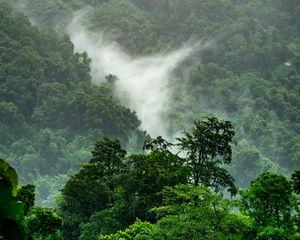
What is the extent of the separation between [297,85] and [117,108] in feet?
172

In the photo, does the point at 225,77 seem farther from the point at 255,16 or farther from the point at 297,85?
the point at 255,16

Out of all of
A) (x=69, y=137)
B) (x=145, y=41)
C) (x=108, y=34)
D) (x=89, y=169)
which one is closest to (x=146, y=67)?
(x=145, y=41)

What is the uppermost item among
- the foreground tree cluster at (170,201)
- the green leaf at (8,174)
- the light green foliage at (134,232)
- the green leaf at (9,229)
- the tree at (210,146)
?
the tree at (210,146)

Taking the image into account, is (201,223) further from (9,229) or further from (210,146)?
(9,229)

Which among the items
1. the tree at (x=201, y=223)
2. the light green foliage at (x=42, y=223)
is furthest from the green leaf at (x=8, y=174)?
the tree at (x=201, y=223)

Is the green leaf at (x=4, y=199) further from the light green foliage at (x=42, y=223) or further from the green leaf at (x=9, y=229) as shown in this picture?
the light green foliage at (x=42, y=223)

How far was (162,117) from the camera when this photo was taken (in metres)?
80.1

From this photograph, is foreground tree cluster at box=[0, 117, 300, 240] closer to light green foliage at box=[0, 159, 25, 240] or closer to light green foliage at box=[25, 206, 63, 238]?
light green foliage at box=[25, 206, 63, 238]

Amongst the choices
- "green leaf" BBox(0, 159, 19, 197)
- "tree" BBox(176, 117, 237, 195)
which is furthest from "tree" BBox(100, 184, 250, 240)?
"green leaf" BBox(0, 159, 19, 197)

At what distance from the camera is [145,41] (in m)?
101

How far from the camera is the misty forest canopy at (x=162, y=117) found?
10672 mm

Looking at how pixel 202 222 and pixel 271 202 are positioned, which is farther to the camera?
pixel 271 202

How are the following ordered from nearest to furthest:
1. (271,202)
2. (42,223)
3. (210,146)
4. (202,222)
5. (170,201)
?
(42,223), (202,222), (271,202), (170,201), (210,146)

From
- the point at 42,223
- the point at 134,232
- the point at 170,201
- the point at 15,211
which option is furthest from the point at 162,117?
the point at 15,211
